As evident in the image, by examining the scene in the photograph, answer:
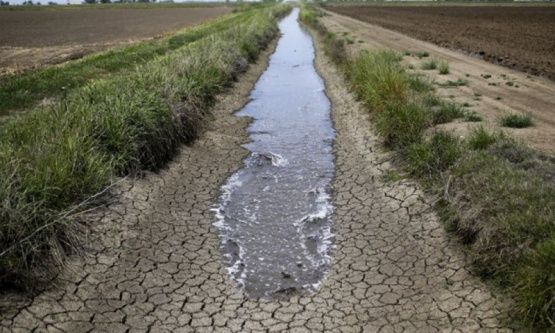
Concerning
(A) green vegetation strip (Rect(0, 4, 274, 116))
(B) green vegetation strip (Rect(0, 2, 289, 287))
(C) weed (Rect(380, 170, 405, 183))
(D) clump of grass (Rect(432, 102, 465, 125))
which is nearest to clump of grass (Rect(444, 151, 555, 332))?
(C) weed (Rect(380, 170, 405, 183))

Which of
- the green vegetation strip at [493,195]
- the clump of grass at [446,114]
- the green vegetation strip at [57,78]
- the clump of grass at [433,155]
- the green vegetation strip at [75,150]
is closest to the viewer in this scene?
the green vegetation strip at [493,195]

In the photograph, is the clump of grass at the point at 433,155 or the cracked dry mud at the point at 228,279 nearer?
the cracked dry mud at the point at 228,279

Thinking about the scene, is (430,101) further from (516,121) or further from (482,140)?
(482,140)

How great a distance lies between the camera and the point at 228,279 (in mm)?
5895

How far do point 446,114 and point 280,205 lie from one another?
4.08m

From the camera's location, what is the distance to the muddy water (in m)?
6.08

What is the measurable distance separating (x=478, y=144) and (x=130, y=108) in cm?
532

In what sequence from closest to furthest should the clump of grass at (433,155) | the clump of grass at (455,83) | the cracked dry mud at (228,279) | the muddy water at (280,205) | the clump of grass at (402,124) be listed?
the cracked dry mud at (228,279) < the muddy water at (280,205) < the clump of grass at (433,155) < the clump of grass at (402,124) < the clump of grass at (455,83)

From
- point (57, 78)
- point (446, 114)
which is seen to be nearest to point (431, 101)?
point (446, 114)

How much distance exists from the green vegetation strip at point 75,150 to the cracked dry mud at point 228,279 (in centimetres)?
33

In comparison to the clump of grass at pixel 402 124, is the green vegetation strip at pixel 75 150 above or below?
above

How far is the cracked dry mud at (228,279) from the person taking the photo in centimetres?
493

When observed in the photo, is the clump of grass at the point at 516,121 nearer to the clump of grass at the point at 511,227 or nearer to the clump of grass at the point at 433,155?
the clump of grass at the point at 433,155

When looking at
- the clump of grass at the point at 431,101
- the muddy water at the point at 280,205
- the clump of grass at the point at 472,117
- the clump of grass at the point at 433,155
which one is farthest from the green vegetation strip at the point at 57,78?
the clump of grass at the point at 472,117
